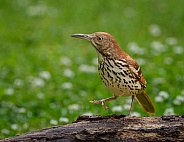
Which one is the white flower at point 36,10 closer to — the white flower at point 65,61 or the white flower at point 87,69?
the white flower at point 65,61

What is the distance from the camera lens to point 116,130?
215 inches

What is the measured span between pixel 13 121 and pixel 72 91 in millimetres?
1470

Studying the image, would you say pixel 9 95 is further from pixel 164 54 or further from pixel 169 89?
pixel 164 54

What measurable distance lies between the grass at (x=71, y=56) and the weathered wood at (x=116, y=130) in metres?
1.96

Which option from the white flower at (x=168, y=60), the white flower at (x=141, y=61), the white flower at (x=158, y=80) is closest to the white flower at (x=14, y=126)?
the white flower at (x=158, y=80)

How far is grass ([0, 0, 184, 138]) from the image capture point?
8383 millimetres

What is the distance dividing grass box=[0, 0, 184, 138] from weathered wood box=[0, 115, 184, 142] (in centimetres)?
196

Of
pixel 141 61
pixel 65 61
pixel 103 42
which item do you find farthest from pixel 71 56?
pixel 103 42

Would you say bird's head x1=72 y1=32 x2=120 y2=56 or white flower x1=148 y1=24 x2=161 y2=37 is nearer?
bird's head x1=72 y1=32 x2=120 y2=56

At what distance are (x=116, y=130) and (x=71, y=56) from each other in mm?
5962

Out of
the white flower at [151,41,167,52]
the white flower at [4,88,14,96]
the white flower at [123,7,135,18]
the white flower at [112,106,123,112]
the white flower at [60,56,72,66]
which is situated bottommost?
the white flower at [112,106,123,112]

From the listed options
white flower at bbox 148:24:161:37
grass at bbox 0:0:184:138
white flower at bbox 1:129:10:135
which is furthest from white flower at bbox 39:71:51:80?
white flower at bbox 148:24:161:37

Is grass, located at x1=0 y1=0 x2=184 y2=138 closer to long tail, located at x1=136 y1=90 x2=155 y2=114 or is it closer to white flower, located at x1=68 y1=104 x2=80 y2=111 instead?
white flower, located at x1=68 y1=104 x2=80 y2=111

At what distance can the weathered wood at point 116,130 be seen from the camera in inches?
214
